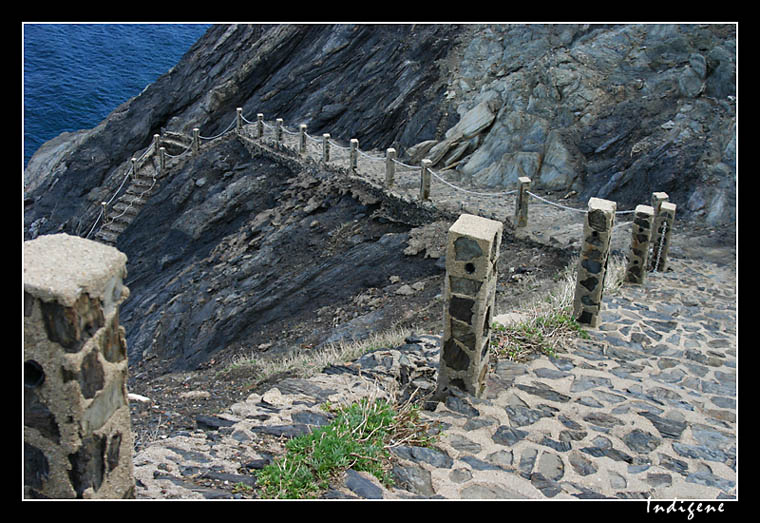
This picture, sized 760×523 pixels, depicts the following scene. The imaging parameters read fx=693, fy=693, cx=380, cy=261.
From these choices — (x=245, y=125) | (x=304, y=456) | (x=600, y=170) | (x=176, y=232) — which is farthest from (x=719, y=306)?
(x=245, y=125)

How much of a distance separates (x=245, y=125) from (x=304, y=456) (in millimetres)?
18354

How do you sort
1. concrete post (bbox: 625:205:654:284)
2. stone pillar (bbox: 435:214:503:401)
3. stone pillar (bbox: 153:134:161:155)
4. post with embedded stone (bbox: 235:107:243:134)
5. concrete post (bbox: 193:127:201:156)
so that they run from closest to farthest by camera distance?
stone pillar (bbox: 435:214:503:401), concrete post (bbox: 625:205:654:284), post with embedded stone (bbox: 235:107:243:134), concrete post (bbox: 193:127:201:156), stone pillar (bbox: 153:134:161:155)

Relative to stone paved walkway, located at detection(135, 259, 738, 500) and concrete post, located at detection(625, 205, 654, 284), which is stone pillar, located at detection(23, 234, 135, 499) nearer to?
stone paved walkway, located at detection(135, 259, 738, 500)

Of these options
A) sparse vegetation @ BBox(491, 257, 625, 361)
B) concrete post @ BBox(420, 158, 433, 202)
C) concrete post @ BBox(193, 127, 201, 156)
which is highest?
concrete post @ BBox(193, 127, 201, 156)

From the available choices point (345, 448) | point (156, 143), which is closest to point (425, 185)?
point (345, 448)

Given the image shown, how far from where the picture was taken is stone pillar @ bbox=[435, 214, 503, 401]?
5434mm

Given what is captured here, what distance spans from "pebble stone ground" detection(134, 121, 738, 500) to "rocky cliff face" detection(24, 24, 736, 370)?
488 centimetres

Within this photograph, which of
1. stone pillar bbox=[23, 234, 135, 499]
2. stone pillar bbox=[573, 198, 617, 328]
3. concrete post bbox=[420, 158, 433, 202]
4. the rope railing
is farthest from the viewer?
concrete post bbox=[420, 158, 433, 202]

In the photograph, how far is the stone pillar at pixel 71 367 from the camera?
2807mm

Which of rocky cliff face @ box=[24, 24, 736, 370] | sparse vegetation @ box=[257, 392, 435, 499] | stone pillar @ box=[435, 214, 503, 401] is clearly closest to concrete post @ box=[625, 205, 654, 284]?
rocky cliff face @ box=[24, 24, 736, 370]

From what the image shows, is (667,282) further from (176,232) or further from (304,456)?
(176,232)

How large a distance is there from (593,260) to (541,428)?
9.84 feet

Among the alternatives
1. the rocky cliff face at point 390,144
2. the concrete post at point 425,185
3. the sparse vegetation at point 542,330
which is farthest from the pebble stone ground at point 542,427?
the concrete post at point 425,185

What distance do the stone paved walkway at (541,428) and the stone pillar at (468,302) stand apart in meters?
0.24
